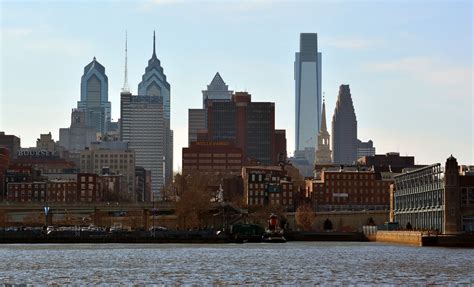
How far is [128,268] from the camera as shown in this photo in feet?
410

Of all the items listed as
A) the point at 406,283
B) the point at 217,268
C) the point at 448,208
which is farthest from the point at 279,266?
the point at 448,208

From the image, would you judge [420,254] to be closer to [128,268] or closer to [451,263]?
[451,263]

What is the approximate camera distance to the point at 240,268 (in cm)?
12425

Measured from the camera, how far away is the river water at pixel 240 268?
106188mm

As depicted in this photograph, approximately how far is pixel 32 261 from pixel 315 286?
169 ft

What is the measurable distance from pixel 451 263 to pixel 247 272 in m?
25.5

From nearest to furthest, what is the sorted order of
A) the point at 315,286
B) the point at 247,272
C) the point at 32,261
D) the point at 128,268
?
1. the point at 315,286
2. the point at 247,272
3. the point at 128,268
4. the point at 32,261

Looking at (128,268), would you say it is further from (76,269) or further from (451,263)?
(451,263)

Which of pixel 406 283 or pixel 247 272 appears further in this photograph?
pixel 247 272

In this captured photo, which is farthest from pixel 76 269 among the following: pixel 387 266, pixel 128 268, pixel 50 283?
pixel 387 266

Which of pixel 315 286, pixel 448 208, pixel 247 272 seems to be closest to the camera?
pixel 315 286

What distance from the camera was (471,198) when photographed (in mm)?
196500

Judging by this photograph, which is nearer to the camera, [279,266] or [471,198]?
[279,266]

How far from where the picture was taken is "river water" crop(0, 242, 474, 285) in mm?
106188
